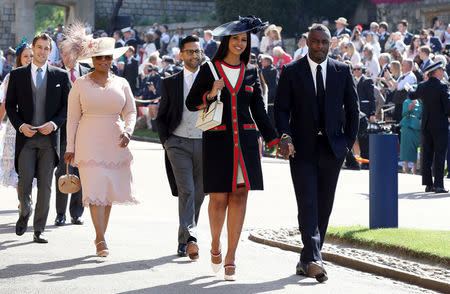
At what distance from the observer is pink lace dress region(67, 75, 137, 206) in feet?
31.5

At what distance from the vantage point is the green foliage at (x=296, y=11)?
3994 centimetres

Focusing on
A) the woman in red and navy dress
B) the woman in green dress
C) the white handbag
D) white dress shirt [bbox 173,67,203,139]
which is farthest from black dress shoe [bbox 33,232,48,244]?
the woman in green dress

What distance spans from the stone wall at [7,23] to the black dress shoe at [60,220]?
42723 mm

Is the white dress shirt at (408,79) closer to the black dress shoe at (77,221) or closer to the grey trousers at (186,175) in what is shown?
the black dress shoe at (77,221)

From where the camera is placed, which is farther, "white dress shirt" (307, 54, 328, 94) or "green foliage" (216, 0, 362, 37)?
"green foliage" (216, 0, 362, 37)

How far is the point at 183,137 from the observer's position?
9797mm

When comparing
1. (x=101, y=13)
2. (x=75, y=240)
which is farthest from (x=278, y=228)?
(x=101, y=13)

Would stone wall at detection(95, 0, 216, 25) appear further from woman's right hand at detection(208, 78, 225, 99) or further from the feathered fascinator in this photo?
woman's right hand at detection(208, 78, 225, 99)

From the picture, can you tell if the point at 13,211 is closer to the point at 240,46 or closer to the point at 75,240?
the point at 75,240

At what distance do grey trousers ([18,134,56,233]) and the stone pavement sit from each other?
16.9 inches

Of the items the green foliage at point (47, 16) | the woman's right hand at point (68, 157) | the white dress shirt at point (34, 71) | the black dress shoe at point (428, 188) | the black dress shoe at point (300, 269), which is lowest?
the black dress shoe at point (300, 269)

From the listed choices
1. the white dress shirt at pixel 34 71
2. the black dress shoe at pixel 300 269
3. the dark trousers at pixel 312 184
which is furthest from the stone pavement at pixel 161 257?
the white dress shirt at pixel 34 71

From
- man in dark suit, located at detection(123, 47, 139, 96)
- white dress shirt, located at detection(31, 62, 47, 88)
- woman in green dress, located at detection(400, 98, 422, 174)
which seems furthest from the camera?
man in dark suit, located at detection(123, 47, 139, 96)

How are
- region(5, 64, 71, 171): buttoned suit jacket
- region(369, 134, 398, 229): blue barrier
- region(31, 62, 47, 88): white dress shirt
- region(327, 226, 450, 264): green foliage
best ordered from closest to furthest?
region(327, 226, 450, 264): green foliage
region(369, 134, 398, 229): blue barrier
region(5, 64, 71, 171): buttoned suit jacket
region(31, 62, 47, 88): white dress shirt
